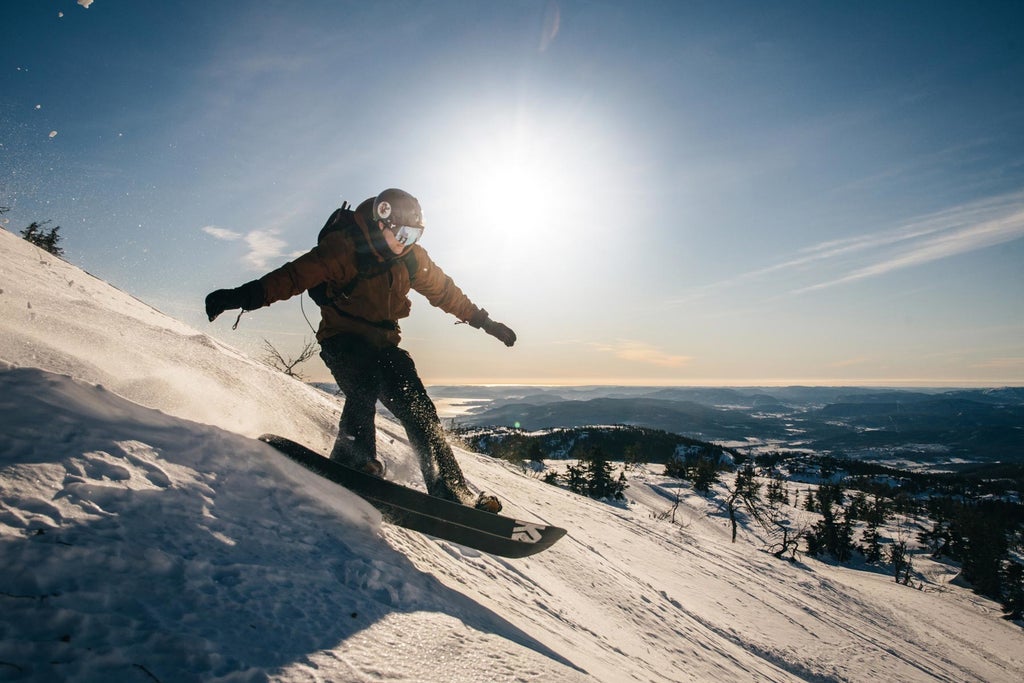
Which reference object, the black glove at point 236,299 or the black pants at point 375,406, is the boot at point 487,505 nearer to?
the black pants at point 375,406

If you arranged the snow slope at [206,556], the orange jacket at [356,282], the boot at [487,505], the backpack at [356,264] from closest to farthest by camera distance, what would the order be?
the snow slope at [206,556] → the orange jacket at [356,282] → the backpack at [356,264] → the boot at [487,505]

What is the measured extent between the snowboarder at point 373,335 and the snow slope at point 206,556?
27.9 inches

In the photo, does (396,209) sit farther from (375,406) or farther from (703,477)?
(703,477)

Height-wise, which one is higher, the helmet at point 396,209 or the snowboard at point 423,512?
the helmet at point 396,209

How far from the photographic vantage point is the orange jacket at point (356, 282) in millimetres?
3260

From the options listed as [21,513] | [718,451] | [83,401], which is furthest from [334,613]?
[718,451]

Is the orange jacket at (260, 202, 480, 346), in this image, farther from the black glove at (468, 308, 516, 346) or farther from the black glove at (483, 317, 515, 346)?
the black glove at (483, 317, 515, 346)

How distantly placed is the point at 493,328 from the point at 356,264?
1.97 metres

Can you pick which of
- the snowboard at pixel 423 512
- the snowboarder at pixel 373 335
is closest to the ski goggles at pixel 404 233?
the snowboarder at pixel 373 335

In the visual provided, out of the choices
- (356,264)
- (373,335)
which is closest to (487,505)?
(373,335)

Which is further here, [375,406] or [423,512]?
[375,406]

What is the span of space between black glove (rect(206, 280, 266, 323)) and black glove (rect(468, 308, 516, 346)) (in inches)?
93.1

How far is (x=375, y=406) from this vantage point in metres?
3.78

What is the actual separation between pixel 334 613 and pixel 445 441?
2135mm
